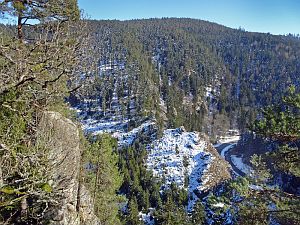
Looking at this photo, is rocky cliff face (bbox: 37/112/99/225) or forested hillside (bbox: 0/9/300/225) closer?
forested hillside (bbox: 0/9/300/225)

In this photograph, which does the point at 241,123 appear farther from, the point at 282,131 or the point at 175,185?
the point at 282,131

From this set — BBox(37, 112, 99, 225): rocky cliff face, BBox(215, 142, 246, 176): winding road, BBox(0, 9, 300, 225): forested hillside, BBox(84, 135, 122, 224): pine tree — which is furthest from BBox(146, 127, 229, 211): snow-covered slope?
BBox(37, 112, 99, 225): rocky cliff face

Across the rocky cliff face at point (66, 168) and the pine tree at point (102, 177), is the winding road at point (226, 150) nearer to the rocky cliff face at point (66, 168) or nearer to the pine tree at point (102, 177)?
the pine tree at point (102, 177)

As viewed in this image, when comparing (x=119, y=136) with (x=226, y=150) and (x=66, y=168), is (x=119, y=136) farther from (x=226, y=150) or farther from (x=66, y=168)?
(x=66, y=168)

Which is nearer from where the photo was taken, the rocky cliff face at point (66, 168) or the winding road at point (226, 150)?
the rocky cliff face at point (66, 168)

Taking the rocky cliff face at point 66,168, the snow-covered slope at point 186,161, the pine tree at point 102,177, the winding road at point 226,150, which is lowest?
the winding road at point 226,150

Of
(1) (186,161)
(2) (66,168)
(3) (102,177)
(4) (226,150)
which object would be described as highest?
(2) (66,168)

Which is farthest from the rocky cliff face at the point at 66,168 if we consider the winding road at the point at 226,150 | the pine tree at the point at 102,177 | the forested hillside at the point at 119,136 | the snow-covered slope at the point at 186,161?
the winding road at the point at 226,150

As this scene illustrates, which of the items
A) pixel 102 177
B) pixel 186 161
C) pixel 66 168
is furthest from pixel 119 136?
pixel 66 168

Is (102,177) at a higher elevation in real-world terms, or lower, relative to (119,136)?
higher

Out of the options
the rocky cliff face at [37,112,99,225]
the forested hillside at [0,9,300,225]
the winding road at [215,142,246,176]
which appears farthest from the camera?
Result: the winding road at [215,142,246,176]

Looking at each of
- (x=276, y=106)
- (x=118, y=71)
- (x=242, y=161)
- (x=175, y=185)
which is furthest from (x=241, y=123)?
(x=276, y=106)

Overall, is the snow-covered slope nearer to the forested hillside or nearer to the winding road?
the forested hillside

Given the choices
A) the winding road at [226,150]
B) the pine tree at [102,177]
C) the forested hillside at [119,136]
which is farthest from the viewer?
the winding road at [226,150]
